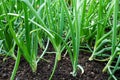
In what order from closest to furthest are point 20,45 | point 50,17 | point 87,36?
point 20,45
point 50,17
point 87,36

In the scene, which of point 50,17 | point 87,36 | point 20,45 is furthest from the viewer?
point 87,36

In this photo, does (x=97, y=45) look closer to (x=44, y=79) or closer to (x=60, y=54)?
(x=60, y=54)

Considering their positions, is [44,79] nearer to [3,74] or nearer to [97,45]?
[3,74]

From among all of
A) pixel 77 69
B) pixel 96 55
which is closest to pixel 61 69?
pixel 77 69

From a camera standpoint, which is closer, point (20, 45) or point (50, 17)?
point (20, 45)

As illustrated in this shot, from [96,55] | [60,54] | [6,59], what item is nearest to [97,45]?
[96,55]

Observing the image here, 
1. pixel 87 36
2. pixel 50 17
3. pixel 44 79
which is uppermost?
pixel 50 17

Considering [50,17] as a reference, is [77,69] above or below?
below
